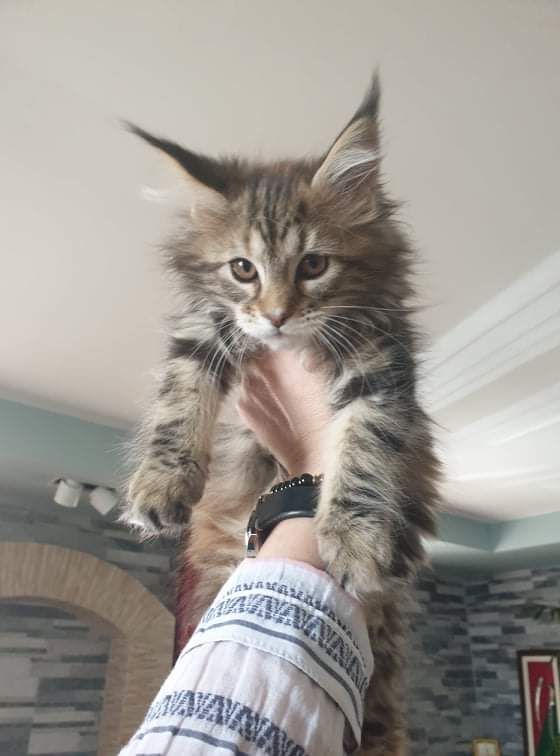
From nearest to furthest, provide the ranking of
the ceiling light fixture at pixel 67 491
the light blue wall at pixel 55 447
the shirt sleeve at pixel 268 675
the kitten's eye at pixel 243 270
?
the shirt sleeve at pixel 268 675 < the kitten's eye at pixel 243 270 < the light blue wall at pixel 55 447 < the ceiling light fixture at pixel 67 491

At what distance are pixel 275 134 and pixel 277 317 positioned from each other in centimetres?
76

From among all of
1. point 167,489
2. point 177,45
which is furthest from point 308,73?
point 167,489

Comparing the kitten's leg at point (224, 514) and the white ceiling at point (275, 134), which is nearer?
the kitten's leg at point (224, 514)

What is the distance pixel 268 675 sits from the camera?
0.56m

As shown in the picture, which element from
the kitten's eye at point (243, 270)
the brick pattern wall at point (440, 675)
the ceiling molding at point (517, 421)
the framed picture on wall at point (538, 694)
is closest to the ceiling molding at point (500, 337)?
the ceiling molding at point (517, 421)

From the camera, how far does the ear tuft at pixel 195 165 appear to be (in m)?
0.98

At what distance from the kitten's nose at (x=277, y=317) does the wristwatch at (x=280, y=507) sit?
24 centimetres

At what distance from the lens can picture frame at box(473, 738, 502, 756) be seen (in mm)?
5043

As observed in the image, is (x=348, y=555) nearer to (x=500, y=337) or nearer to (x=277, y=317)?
(x=277, y=317)

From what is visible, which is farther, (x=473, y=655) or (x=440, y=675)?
(x=473, y=655)

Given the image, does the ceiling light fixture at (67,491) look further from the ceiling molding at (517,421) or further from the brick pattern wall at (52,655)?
the ceiling molding at (517,421)

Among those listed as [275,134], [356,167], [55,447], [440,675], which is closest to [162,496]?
[356,167]

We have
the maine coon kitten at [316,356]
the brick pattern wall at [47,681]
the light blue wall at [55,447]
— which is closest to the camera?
the maine coon kitten at [316,356]

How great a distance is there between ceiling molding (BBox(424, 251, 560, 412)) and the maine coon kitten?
0.92 m
